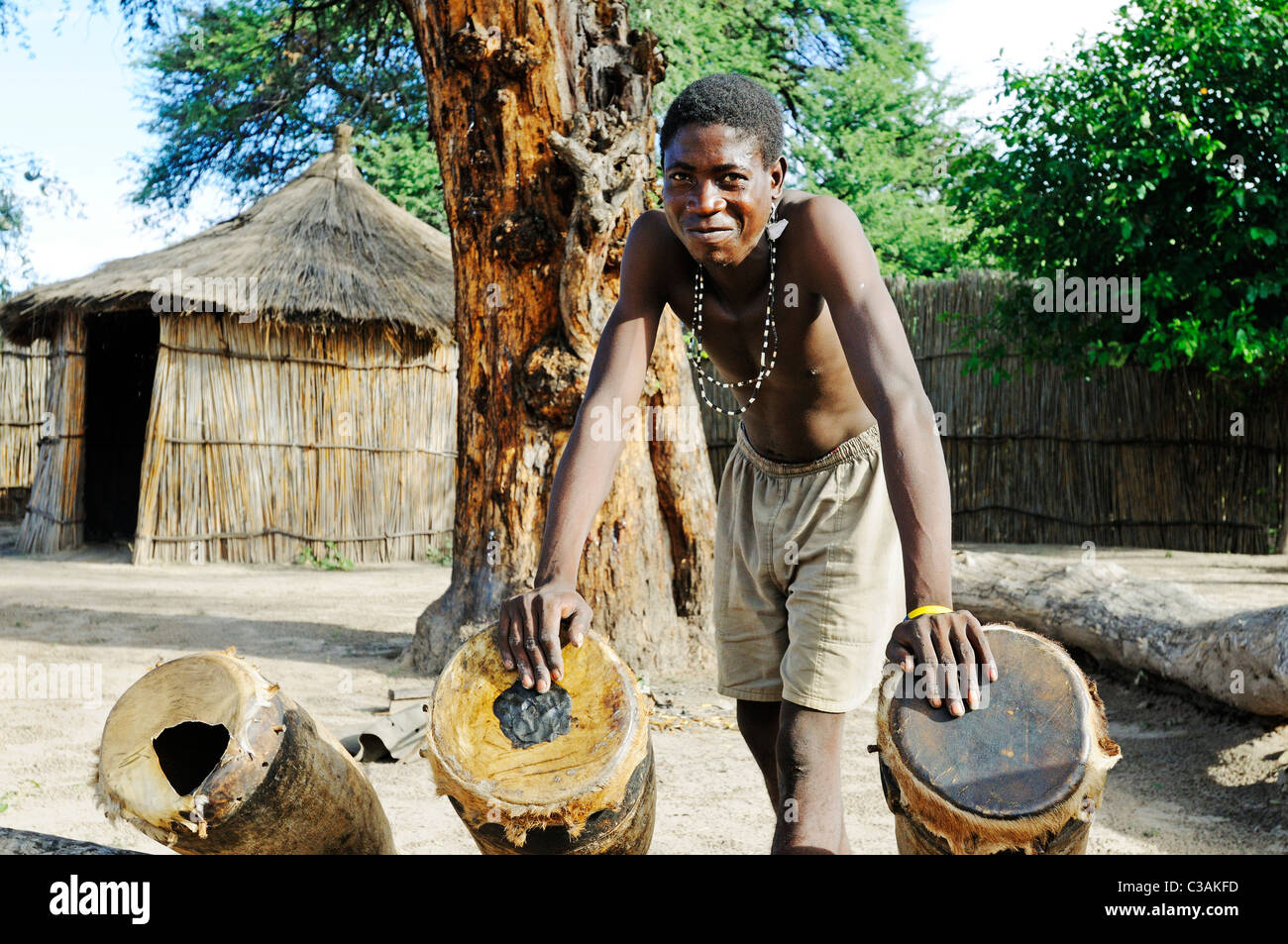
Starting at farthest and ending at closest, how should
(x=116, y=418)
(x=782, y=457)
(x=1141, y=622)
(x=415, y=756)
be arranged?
(x=116, y=418) < (x=1141, y=622) < (x=415, y=756) < (x=782, y=457)

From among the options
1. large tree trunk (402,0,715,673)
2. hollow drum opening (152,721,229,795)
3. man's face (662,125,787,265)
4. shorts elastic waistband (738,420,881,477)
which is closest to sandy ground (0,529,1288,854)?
large tree trunk (402,0,715,673)

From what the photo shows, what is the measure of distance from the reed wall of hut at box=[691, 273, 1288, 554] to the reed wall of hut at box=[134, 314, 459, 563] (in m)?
3.40

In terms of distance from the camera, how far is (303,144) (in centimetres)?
2077

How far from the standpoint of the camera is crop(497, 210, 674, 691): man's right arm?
2043mm

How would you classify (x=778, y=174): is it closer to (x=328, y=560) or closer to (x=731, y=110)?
(x=731, y=110)

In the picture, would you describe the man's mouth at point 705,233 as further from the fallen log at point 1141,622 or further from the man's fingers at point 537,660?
the fallen log at point 1141,622

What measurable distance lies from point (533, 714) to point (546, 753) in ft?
0.25

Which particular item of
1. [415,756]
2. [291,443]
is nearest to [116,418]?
[291,443]

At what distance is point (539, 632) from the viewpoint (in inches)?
79.8

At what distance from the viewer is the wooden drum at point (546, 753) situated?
6.43 feet
